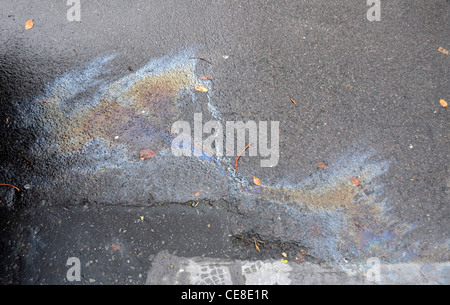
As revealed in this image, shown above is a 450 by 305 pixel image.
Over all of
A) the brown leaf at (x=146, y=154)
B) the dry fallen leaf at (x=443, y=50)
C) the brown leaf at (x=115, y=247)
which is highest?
the dry fallen leaf at (x=443, y=50)

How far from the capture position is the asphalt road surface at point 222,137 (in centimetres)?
236

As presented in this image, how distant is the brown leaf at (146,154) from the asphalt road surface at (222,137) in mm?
43

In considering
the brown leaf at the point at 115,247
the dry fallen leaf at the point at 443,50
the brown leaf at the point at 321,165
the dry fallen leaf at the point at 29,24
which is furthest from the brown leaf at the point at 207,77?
the dry fallen leaf at the point at 443,50

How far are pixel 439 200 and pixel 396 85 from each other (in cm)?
125

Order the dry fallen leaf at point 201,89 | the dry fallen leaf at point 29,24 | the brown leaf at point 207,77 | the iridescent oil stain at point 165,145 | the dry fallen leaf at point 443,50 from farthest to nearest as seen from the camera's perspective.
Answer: the dry fallen leaf at point 29,24, the dry fallen leaf at point 443,50, the brown leaf at point 207,77, the dry fallen leaf at point 201,89, the iridescent oil stain at point 165,145

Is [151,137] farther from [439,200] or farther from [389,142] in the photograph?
[439,200]

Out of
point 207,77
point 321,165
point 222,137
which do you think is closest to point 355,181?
point 321,165

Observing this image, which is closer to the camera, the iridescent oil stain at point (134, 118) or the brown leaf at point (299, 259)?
the brown leaf at point (299, 259)

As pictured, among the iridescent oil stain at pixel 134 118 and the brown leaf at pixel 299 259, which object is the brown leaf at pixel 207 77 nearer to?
the iridescent oil stain at pixel 134 118

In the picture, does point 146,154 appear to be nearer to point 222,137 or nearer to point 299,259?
point 222,137

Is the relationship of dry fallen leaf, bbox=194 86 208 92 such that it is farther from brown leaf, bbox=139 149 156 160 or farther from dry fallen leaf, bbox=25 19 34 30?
dry fallen leaf, bbox=25 19 34 30

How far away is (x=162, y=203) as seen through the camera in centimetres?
255

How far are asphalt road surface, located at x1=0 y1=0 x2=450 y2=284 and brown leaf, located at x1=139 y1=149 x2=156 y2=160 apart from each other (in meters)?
0.04

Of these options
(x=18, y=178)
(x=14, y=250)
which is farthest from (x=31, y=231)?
(x=18, y=178)
